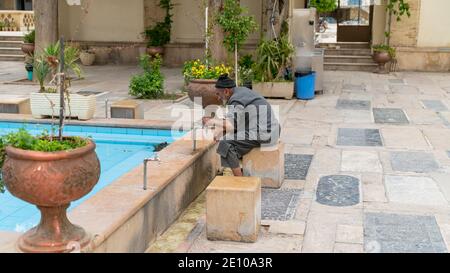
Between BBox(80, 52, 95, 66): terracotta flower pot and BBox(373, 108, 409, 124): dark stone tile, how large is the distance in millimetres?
10991

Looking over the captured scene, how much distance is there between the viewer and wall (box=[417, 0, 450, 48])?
17828mm

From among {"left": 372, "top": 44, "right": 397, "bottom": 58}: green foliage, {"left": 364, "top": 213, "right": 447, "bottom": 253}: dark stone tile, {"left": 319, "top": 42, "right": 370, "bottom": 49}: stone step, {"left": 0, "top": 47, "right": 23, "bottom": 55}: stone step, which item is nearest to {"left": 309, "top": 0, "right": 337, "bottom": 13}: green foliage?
{"left": 372, "top": 44, "right": 397, "bottom": 58}: green foliage

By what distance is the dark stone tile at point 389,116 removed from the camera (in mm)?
10609

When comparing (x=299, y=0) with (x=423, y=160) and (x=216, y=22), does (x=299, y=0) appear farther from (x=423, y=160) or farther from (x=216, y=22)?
(x=423, y=160)

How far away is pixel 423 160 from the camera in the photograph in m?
7.82

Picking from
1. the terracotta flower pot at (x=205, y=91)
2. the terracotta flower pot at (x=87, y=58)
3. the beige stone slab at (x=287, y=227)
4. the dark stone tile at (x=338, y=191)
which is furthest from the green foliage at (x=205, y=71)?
the terracotta flower pot at (x=87, y=58)

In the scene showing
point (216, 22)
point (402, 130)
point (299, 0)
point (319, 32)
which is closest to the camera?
point (402, 130)

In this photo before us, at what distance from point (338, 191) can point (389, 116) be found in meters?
4.99

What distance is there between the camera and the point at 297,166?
7570 millimetres

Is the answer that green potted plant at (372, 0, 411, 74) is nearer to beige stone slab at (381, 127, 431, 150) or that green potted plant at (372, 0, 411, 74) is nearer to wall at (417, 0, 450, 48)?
wall at (417, 0, 450, 48)

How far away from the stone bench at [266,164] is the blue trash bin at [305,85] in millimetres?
6487

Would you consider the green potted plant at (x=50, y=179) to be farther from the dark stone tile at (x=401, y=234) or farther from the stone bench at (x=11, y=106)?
the stone bench at (x=11, y=106)

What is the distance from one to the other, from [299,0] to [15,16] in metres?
14.8
